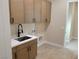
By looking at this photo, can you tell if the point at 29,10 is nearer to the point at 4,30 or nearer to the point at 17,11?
the point at 17,11

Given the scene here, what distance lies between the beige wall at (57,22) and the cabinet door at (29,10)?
1.58 metres

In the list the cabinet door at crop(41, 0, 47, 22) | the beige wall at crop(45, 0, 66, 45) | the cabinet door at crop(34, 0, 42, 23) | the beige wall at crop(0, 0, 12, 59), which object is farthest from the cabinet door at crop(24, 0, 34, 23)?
the beige wall at crop(0, 0, 12, 59)

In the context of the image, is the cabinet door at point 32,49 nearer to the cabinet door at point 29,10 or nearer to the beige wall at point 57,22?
the cabinet door at point 29,10

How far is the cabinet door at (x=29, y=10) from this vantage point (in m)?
3.19

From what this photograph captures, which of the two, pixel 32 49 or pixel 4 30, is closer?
pixel 4 30

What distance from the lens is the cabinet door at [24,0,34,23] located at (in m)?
3.19

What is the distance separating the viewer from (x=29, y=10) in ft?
10.9

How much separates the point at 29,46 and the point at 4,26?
214cm

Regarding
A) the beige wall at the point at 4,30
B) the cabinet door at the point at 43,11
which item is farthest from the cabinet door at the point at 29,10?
the beige wall at the point at 4,30

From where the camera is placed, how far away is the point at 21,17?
3.03 m

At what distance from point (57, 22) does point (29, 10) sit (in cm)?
179

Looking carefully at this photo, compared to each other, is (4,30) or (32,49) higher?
(4,30)

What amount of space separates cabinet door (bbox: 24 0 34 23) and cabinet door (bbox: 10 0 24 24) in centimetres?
19

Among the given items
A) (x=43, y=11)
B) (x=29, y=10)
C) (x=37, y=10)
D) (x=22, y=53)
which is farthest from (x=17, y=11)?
(x=43, y=11)
